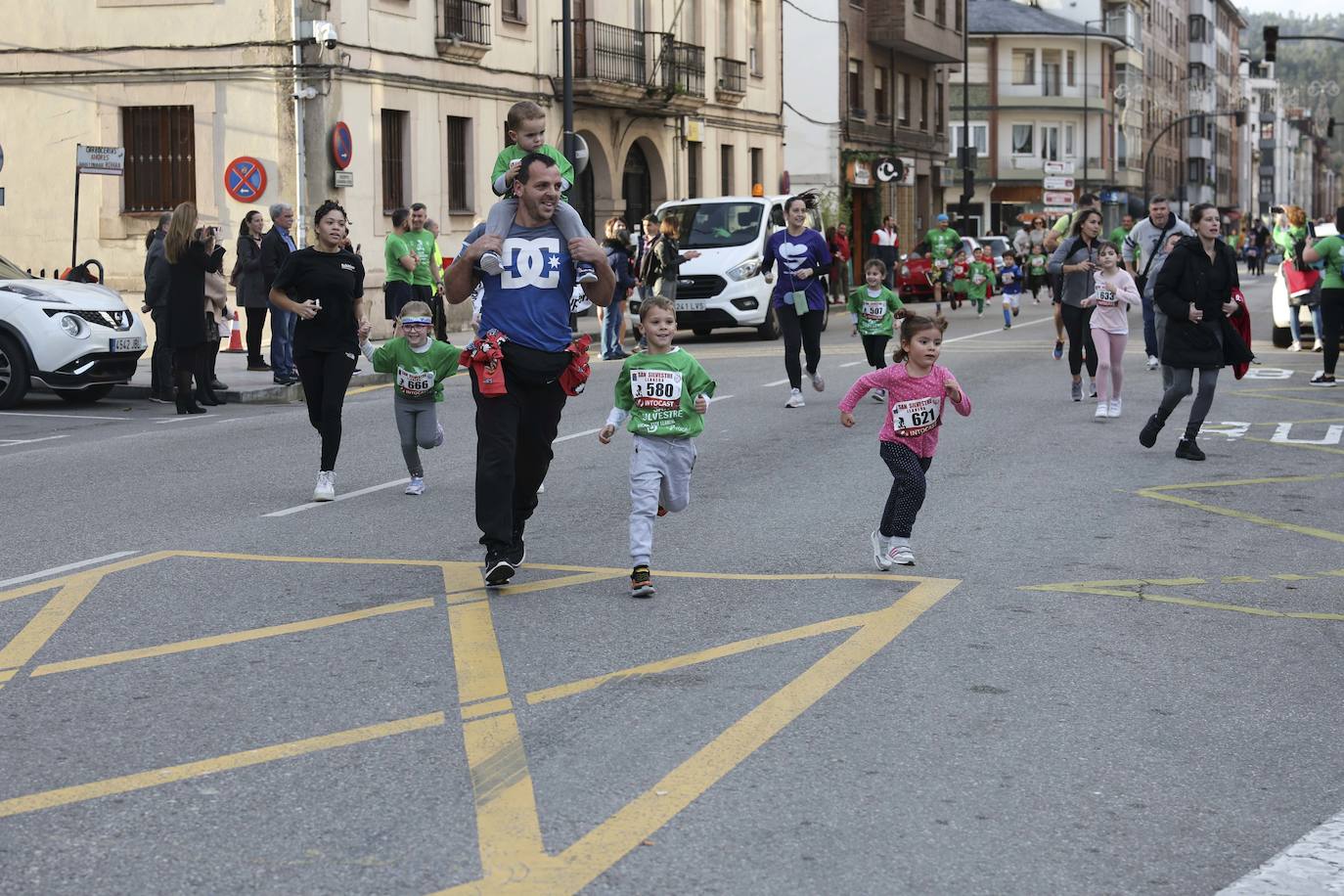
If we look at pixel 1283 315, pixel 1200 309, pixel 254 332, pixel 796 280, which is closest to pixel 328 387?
pixel 1200 309

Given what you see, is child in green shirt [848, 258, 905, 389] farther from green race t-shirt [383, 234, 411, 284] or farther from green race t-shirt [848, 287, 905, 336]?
green race t-shirt [383, 234, 411, 284]

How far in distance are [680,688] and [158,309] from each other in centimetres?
1258

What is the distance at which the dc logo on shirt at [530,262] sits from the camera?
7680 millimetres

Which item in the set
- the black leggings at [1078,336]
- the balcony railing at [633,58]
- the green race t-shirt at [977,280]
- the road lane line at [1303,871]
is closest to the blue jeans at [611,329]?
the black leggings at [1078,336]

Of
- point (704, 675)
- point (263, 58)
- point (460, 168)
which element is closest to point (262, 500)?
point (704, 675)

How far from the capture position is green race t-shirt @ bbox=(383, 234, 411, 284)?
20344 millimetres

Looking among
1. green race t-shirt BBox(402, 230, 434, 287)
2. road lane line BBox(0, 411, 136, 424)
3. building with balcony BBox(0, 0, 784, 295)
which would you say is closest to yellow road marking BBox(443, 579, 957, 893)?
road lane line BBox(0, 411, 136, 424)

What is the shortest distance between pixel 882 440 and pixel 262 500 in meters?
4.07

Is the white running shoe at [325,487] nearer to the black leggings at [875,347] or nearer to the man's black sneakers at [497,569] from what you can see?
the man's black sneakers at [497,569]

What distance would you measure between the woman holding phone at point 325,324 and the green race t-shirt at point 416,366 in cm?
26

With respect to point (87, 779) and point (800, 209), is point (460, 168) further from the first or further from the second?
point (87, 779)

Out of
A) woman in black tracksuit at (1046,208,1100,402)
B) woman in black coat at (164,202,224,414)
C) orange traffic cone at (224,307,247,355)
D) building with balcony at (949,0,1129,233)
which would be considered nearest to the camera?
woman in black tracksuit at (1046,208,1100,402)

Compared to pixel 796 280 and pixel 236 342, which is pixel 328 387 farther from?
pixel 236 342

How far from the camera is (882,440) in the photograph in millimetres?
8523
